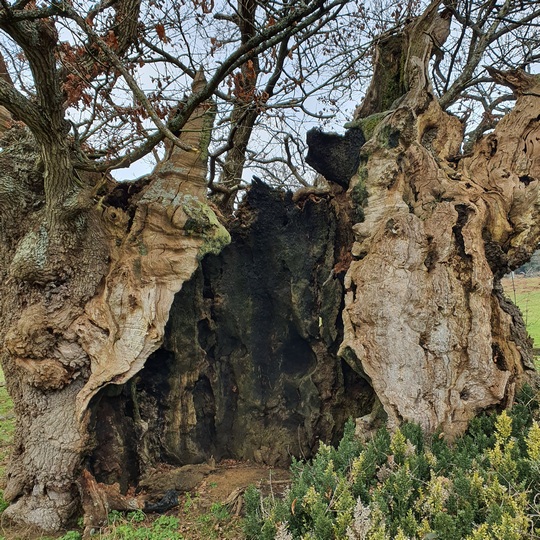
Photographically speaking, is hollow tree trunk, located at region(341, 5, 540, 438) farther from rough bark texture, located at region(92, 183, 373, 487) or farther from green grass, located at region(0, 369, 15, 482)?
green grass, located at region(0, 369, 15, 482)

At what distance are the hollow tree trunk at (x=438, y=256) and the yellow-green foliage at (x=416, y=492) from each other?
0.40m

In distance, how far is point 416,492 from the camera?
245cm

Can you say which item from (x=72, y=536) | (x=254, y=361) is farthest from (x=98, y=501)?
(x=254, y=361)

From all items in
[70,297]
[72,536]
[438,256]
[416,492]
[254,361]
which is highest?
[438,256]

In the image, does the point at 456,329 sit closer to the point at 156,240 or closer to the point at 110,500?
the point at 156,240

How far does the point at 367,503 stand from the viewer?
2.51 meters

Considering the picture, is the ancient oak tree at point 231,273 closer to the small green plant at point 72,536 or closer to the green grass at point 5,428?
the small green plant at point 72,536

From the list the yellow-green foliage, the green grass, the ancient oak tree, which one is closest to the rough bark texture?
the ancient oak tree

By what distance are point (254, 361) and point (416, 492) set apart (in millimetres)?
2463

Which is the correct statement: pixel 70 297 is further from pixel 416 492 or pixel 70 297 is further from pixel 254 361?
pixel 416 492

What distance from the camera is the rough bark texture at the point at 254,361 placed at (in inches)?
165

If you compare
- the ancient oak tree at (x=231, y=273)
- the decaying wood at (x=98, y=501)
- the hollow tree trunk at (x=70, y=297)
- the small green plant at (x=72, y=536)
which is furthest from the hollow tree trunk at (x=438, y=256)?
the small green plant at (x=72, y=536)

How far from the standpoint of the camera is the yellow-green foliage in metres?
2.10

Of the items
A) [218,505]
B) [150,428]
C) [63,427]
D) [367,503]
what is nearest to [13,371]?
[63,427]
